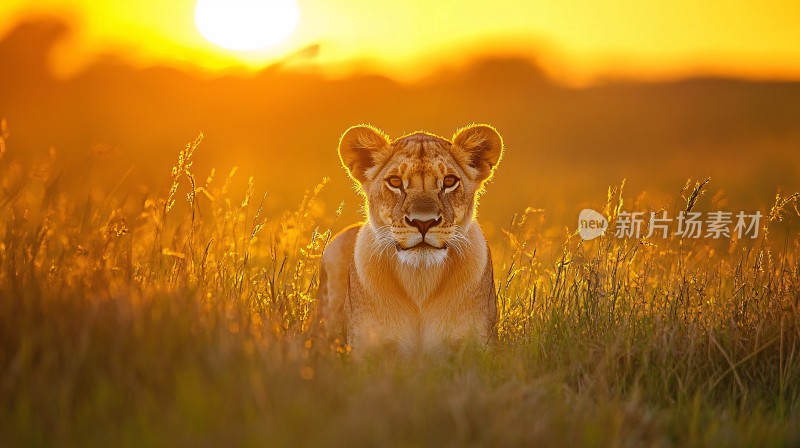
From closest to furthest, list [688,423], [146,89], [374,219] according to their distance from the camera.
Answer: [688,423], [374,219], [146,89]

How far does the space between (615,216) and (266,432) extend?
12.2 feet

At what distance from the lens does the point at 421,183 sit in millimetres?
5754

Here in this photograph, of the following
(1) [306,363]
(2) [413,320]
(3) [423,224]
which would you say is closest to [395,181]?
(3) [423,224]

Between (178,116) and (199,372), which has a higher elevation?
(178,116)

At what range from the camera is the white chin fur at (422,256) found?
556cm

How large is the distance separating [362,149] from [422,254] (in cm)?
102

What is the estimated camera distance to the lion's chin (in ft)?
18.2

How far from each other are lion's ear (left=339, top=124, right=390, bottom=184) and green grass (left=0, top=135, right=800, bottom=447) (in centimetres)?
56

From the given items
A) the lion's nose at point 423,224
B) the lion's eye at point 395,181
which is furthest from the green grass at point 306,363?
the lion's eye at point 395,181

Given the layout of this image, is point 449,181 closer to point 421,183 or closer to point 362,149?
point 421,183

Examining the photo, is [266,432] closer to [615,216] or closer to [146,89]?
[615,216]

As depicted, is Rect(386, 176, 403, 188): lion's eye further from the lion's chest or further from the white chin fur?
the lion's chest

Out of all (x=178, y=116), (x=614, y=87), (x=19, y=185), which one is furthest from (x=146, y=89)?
(x=19, y=185)

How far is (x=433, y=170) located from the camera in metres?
5.79
